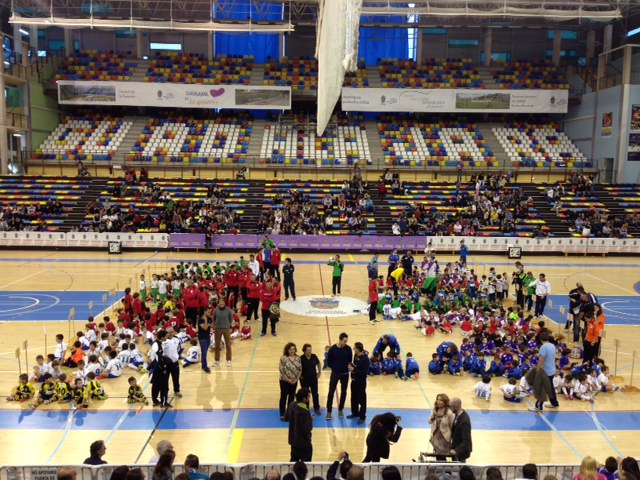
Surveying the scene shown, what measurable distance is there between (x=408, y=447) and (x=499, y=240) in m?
24.2

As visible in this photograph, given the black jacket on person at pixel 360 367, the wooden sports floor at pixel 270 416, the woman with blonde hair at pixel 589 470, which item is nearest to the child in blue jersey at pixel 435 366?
the wooden sports floor at pixel 270 416

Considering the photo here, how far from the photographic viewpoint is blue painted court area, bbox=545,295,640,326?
1820cm

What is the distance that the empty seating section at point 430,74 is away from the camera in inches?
1801

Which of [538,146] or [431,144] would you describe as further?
[538,146]

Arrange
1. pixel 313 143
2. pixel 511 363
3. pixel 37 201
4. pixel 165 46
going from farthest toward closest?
pixel 165 46
pixel 313 143
pixel 37 201
pixel 511 363

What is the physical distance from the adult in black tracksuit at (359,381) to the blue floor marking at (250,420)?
0.68 ft

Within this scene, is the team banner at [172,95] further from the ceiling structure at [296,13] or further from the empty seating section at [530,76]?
the empty seating section at [530,76]

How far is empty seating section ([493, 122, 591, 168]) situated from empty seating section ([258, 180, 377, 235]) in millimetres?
15030

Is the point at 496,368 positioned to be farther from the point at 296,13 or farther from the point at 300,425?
the point at 296,13

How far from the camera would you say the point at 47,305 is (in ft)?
61.8

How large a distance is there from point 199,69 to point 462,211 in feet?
84.6

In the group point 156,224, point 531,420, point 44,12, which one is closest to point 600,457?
point 531,420

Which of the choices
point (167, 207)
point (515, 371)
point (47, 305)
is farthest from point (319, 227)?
point (515, 371)

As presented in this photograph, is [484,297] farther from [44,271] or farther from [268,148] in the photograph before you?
[268,148]
